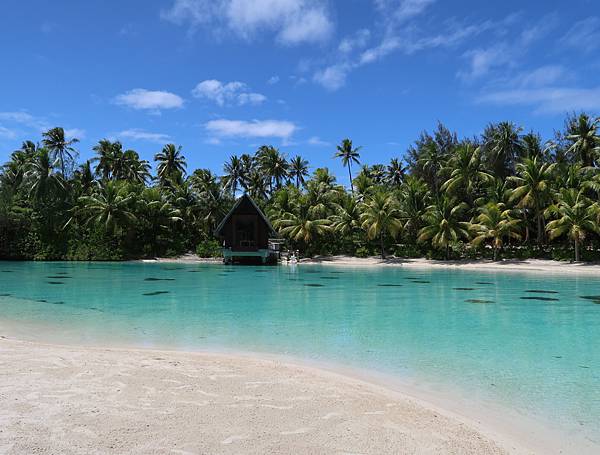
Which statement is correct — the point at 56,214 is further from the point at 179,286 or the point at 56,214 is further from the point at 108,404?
the point at 108,404

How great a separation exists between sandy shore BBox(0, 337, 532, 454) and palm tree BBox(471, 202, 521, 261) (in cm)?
2803

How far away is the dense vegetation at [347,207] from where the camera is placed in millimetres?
31828

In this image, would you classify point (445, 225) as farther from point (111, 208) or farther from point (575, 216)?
point (111, 208)

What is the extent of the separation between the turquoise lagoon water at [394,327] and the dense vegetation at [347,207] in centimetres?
1477

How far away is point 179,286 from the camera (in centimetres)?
1853

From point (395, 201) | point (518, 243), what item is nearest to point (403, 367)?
point (395, 201)

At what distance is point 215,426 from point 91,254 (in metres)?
39.1

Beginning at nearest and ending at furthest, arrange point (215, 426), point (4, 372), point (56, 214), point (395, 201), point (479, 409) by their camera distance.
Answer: point (215, 426) < point (479, 409) < point (4, 372) < point (395, 201) < point (56, 214)

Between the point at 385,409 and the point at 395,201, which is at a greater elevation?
the point at 395,201

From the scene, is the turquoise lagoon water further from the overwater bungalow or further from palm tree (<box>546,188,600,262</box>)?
the overwater bungalow

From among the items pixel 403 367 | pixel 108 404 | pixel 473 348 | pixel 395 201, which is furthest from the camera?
pixel 395 201

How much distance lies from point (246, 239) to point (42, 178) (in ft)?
56.9

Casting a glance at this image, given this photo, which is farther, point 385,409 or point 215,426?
point 385,409

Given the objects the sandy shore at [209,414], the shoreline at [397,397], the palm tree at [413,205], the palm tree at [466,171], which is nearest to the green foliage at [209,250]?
the palm tree at [413,205]
